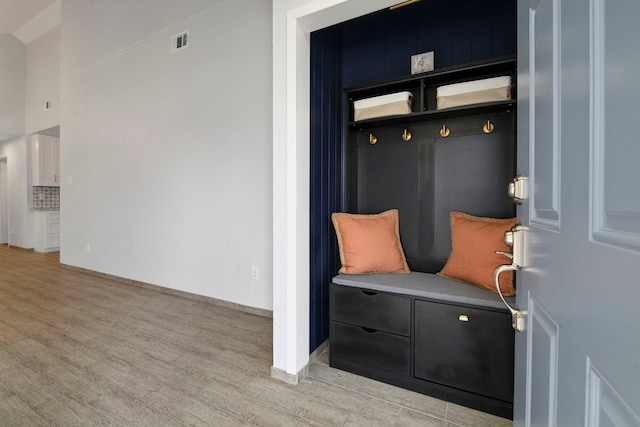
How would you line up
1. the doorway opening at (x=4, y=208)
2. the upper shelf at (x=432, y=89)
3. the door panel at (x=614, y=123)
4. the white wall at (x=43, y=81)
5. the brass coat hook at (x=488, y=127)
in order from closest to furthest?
1. the door panel at (x=614, y=123)
2. the upper shelf at (x=432, y=89)
3. the brass coat hook at (x=488, y=127)
4. the white wall at (x=43, y=81)
5. the doorway opening at (x=4, y=208)

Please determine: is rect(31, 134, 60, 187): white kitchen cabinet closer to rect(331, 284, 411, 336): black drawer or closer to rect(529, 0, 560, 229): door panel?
rect(331, 284, 411, 336): black drawer

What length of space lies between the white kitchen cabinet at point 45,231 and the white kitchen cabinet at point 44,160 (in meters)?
0.67

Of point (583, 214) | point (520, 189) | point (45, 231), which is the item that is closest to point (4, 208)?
point (45, 231)

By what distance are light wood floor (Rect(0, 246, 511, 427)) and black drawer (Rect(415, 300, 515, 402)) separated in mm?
145

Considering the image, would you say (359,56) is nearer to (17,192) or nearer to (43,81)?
(43,81)

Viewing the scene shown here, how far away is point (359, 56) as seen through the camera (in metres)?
2.30

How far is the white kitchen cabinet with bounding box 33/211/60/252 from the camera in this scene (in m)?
6.08

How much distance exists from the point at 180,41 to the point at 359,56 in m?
2.26

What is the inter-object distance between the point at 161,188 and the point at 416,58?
3090mm

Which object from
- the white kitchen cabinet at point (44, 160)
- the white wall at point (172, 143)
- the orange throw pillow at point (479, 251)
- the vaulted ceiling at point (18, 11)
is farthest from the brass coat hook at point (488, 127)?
the white kitchen cabinet at point (44, 160)

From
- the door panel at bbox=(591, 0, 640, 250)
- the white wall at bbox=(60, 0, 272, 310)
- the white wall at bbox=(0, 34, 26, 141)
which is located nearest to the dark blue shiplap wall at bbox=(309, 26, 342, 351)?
the white wall at bbox=(60, 0, 272, 310)

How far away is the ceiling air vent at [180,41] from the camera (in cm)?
319

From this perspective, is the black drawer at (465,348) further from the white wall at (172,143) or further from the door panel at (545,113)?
the white wall at (172,143)

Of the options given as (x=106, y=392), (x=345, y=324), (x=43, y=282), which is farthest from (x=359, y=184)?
(x=43, y=282)
